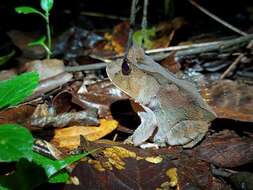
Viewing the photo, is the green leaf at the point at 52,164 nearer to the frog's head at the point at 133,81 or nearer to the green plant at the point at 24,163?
the green plant at the point at 24,163

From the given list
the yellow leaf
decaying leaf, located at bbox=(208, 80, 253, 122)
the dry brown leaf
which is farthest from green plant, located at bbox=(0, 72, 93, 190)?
decaying leaf, located at bbox=(208, 80, 253, 122)

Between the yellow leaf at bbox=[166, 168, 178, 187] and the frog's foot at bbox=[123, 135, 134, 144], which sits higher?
the yellow leaf at bbox=[166, 168, 178, 187]

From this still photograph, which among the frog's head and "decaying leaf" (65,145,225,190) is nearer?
"decaying leaf" (65,145,225,190)

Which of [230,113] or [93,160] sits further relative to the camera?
[230,113]

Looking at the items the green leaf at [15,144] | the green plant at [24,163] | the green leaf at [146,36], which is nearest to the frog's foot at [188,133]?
the green plant at [24,163]

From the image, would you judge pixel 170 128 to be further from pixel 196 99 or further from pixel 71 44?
pixel 71 44

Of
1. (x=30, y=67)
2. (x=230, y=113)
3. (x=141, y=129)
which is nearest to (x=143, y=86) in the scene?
(x=141, y=129)

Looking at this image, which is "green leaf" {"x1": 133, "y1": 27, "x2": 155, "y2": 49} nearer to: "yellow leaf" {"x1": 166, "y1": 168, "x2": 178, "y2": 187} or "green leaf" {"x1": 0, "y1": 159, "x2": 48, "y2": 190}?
"yellow leaf" {"x1": 166, "y1": 168, "x2": 178, "y2": 187}
